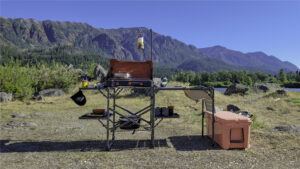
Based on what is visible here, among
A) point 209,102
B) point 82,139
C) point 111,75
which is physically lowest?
point 82,139

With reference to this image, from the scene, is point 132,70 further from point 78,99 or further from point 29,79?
point 29,79

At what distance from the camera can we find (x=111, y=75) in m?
7.34

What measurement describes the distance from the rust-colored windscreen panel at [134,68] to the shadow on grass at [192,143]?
268 centimetres

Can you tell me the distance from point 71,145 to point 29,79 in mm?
22412

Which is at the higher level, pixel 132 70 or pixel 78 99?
pixel 132 70

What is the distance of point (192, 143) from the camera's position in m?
7.76

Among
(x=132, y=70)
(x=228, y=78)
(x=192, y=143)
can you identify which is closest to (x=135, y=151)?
(x=192, y=143)

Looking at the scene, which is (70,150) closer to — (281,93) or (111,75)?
(111,75)

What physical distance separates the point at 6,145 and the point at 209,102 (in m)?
7.42

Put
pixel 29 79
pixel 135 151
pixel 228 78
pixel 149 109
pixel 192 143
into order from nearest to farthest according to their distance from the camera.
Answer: pixel 135 151, pixel 149 109, pixel 192 143, pixel 29 79, pixel 228 78

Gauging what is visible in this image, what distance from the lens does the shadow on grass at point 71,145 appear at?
696 centimetres

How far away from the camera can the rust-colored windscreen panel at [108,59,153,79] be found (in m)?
7.50

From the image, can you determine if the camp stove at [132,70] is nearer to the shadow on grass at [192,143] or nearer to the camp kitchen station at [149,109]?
the camp kitchen station at [149,109]

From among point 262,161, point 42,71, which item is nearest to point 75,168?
point 262,161
